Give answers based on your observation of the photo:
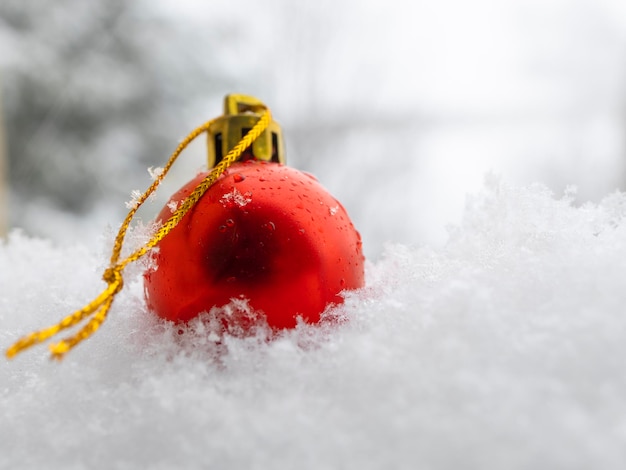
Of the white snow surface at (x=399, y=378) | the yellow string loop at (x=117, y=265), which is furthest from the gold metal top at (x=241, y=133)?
the white snow surface at (x=399, y=378)

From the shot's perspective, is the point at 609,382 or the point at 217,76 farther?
the point at 217,76

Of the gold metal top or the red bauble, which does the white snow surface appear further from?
the gold metal top

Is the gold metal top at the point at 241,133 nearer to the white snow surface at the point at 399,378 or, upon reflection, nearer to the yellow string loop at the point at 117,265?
the yellow string loop at the point at 117,265

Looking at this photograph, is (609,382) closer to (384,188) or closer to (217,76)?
(217,76)

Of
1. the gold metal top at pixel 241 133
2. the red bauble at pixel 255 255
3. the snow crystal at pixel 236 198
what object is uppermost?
the gold metal top at pixel 241 133

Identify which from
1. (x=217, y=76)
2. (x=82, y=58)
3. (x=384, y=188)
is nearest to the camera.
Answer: (x=82, y=58)

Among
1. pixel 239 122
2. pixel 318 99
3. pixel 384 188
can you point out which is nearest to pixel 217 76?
pixel 318 99
